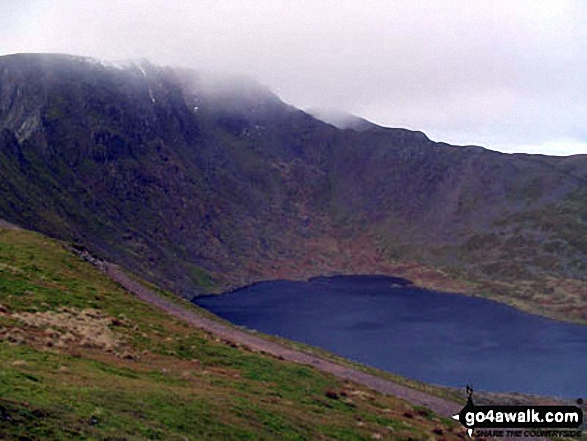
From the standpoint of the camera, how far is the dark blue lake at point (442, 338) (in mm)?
118500

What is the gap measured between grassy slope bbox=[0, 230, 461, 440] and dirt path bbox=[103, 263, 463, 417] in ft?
21.8

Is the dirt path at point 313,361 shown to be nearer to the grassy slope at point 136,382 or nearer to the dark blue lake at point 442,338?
the grassy slope at point 136,382

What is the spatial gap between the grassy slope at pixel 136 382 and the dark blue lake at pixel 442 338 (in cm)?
7384

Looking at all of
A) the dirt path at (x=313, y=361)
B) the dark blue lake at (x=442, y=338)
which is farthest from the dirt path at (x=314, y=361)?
the dark blue lake at (x=442, y=338)

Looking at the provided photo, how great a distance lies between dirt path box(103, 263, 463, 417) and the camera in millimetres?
56625

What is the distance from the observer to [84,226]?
198m

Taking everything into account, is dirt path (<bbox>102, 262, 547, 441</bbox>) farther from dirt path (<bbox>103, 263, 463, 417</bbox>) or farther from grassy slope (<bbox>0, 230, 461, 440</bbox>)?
grassy slope (<bbox>0, 230, 461, 440</bbox>)

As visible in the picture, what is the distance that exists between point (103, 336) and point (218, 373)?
9015mm

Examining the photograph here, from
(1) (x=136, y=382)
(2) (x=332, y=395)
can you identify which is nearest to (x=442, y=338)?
(2) (x=332, y=395)

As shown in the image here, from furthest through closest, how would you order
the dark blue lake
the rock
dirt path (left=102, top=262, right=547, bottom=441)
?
the dark blue lake < dirt path (left=102, top=262, right=547, bottom=441) < the rock

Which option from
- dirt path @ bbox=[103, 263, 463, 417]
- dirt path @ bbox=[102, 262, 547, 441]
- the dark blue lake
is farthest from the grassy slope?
the dark blue lake

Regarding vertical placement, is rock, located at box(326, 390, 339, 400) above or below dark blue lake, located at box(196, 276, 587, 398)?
above

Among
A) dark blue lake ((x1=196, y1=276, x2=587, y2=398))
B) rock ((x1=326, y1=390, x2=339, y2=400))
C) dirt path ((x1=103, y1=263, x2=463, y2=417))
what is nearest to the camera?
rock ((x1=326, y1=390, x2=339, y2=400))

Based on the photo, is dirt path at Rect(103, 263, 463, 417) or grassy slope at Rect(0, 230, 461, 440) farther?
dirt path at Rect(103, 263, 463, 417)
